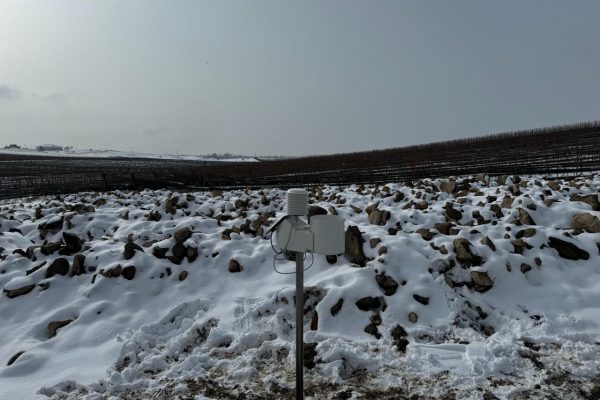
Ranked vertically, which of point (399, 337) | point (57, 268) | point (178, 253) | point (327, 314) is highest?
point (178, 253)

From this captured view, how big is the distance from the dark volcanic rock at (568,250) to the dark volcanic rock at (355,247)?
308 centimetres

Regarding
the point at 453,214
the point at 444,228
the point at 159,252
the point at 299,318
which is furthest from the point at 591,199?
the point at 159,252

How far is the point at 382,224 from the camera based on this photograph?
803cm

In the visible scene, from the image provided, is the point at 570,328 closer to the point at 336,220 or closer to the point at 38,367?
the point at 336,220

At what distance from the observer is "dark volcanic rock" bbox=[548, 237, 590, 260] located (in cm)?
561

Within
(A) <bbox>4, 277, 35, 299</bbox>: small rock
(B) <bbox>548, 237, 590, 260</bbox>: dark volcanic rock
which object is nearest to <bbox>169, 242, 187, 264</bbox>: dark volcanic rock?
(A) <bbox>4, 277, 35, 299</bbox>: small rock

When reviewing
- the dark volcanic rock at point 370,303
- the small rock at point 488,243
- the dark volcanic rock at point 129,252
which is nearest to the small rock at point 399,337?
the dark volcanic rock at point 370,303

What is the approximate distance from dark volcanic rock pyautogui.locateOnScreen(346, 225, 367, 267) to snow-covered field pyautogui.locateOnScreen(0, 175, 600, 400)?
2 centimetres

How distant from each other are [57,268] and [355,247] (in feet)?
16.8

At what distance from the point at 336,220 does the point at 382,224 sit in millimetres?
5424

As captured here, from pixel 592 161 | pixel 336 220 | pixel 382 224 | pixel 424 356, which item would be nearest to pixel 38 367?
pixel 336 220

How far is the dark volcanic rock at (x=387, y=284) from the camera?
5094mm

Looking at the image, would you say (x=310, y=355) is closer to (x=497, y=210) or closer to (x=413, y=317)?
(x=413, y=317)

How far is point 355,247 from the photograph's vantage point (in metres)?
6.03
